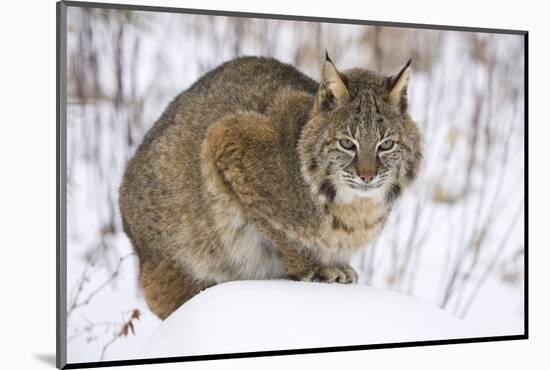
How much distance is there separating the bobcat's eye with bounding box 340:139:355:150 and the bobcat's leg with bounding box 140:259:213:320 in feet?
3.11

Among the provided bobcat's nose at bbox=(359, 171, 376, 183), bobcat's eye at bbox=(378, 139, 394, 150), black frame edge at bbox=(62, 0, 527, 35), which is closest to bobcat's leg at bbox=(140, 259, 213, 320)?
bobcat's nose at bbox=(359, 171, 376, 183)

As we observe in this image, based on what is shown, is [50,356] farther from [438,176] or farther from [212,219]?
[438,176]

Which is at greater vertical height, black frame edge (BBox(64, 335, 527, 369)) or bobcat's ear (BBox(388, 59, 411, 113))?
bobcat's ear (BBox(388, 59, 411, 113))

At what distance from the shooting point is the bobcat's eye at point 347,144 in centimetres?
414

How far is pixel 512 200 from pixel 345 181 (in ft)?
4.44

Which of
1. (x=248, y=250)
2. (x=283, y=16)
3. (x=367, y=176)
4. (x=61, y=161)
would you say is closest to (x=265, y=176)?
(x=248, y=250)

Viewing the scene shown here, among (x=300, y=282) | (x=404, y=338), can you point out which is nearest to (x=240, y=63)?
(x=300, y=282)

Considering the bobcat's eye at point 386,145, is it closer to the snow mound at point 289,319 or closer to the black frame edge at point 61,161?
the snow mound at point 289,319

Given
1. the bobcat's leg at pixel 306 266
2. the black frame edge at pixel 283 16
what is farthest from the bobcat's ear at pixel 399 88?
the bobcat's leg at pixel 306 266

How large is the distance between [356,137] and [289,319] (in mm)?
906

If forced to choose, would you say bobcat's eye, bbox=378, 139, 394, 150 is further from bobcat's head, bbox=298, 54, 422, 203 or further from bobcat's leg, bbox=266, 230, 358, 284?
bobcat's leg, bbox=266, 230, 358, 284

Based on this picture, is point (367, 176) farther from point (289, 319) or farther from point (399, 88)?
point (289, 319)

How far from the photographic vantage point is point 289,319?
433 cm

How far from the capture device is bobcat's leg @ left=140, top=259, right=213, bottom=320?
14.4 feet
